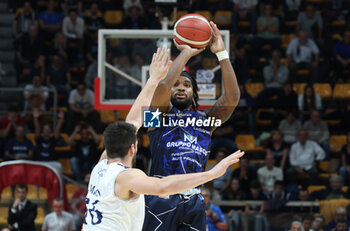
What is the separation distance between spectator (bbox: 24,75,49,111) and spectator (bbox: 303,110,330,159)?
5497 mm

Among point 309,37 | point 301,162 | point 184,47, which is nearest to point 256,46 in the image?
point 309,37

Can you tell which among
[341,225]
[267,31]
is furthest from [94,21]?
[341,225]

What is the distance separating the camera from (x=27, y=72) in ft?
49.3

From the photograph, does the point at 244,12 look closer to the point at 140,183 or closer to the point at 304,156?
the point at 304,156

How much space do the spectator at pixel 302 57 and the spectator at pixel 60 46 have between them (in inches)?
210

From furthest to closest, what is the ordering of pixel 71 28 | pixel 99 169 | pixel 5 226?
pixel 71 28
pixel 5 226
pixel 99 169

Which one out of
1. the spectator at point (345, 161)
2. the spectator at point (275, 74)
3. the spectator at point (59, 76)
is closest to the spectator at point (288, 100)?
the spectator at point (275, 74)

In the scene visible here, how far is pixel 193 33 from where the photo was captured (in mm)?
6203

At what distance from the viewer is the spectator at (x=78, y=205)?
36.8 feet

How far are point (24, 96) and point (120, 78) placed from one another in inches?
203

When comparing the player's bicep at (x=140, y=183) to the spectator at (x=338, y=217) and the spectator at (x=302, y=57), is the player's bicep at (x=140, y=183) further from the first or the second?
the spectator at (x=302, y=57)

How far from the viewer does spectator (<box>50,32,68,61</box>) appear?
51.9 feet

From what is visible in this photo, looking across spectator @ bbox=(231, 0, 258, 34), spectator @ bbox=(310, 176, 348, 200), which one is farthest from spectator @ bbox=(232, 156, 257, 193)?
spectator @ bbox=(231, 0, 258, 34)

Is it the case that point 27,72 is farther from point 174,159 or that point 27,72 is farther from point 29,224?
point 174,159
